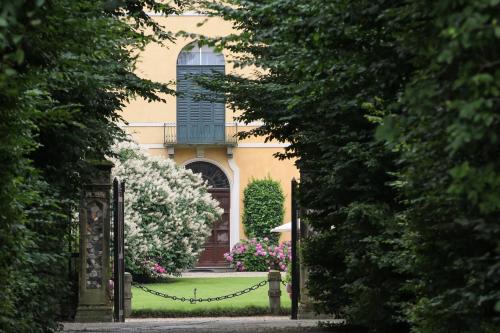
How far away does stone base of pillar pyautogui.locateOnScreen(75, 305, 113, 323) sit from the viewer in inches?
690

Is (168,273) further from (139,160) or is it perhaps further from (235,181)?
(235,181)

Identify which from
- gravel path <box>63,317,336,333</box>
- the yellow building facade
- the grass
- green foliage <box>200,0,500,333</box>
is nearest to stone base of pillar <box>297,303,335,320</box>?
gravel path <box>63,317,336,333</box>

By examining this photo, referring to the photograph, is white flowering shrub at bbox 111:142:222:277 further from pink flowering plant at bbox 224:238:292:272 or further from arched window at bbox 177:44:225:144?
arched window at bbox 177:44:225:144

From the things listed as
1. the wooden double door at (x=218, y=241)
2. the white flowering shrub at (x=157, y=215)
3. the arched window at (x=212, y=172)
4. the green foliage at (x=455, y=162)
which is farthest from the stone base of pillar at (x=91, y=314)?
the arched window at (x=212, y=172)

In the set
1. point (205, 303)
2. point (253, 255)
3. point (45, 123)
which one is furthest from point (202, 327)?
point (253, 255)

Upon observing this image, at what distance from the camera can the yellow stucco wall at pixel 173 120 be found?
37.6 metres

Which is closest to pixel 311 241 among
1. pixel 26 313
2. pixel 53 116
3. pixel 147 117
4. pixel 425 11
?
pixel 26 313

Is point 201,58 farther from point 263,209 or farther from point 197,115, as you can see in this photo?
point 263,209

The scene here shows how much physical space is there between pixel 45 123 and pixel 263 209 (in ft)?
94.9

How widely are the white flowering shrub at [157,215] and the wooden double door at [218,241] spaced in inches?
230

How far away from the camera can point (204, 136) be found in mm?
37906

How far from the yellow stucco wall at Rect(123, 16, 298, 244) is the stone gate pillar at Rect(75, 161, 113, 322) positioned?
19505 mm

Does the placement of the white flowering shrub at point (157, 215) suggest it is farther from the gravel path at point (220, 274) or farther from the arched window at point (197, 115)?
the arched window at point (197, 115)

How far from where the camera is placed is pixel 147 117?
124 ft
